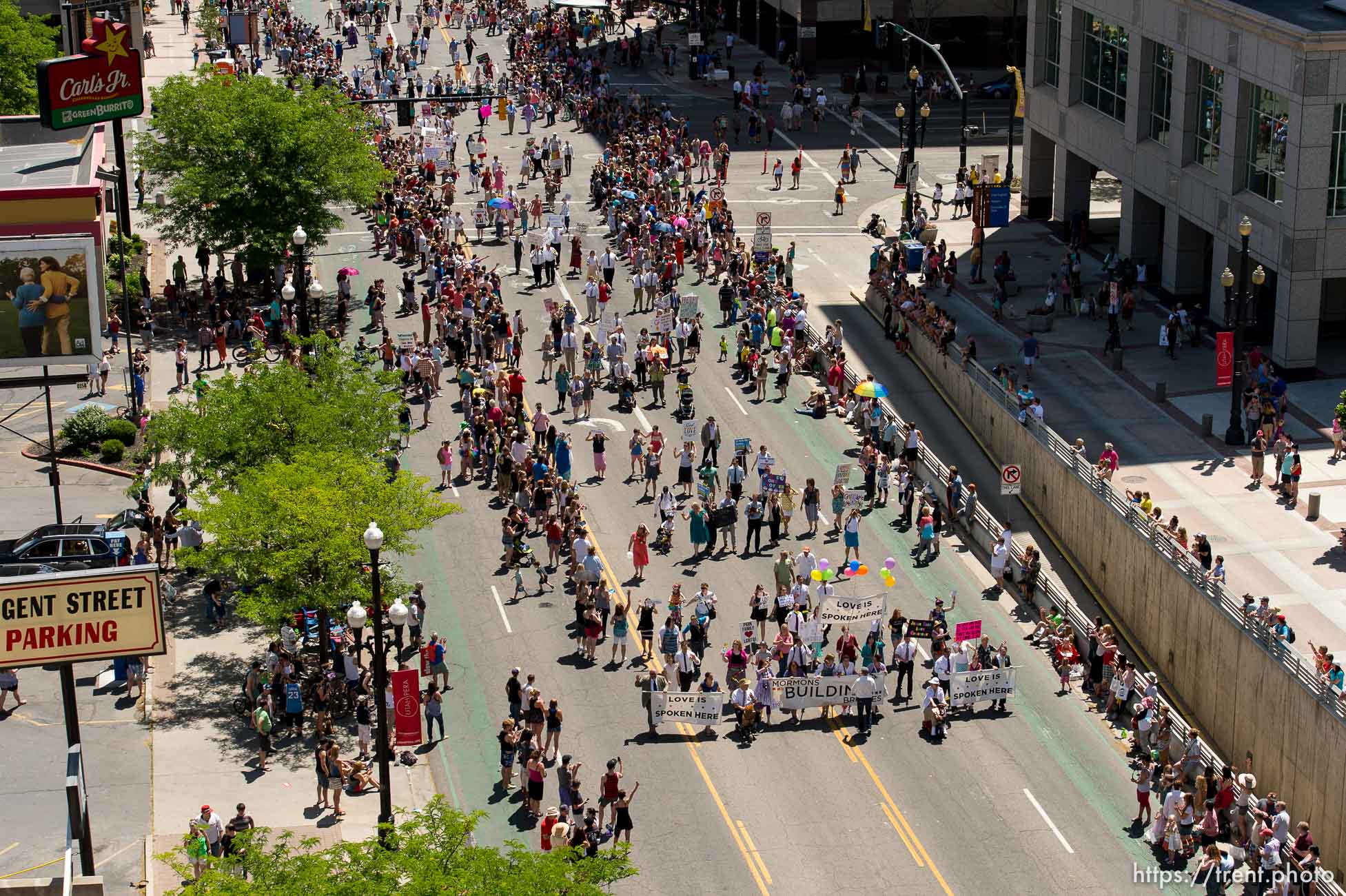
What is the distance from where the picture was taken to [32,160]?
2032 inches

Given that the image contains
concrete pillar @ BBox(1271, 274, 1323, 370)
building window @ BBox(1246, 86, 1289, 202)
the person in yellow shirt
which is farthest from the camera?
building window @ BBox(1246, 86, 1289, 202)

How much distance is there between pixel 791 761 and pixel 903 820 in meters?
2.90

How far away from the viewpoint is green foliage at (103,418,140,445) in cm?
5191

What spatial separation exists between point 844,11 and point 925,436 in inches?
2097

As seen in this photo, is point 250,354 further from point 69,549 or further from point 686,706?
point 686,706

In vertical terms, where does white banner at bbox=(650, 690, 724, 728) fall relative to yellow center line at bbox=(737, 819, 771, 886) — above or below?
above

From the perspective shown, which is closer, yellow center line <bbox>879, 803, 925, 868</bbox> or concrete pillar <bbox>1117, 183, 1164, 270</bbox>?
yellow center line <bbox>879, 803, 925, 868</bbox>

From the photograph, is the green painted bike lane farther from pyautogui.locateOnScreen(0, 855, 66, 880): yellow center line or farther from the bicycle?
pyautogui.locateOnScreen(0, 855, 66, 880): yellow center line

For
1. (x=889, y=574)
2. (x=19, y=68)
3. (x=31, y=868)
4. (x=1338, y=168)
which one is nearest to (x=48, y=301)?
(x=31, y=868)

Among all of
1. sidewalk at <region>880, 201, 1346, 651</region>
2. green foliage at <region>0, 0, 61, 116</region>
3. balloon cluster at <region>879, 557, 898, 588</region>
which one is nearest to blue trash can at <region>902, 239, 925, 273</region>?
sidewalk at <region>880, 201, 1346, 651</region>

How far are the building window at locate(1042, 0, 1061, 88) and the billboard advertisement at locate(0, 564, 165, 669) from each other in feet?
172

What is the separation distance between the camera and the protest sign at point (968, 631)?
39156 millimetres

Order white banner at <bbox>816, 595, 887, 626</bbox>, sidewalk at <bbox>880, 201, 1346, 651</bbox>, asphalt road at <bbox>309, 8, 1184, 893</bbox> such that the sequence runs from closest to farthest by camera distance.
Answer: asphalt road at <bbox>309, 8, 1184, 893</bbox> < white banner at <bbox>816, 595, 887, 626</bbox> < sidewalk at <bbox>880, 201, 1346, 651</bbox>

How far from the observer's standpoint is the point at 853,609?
1593 inches
